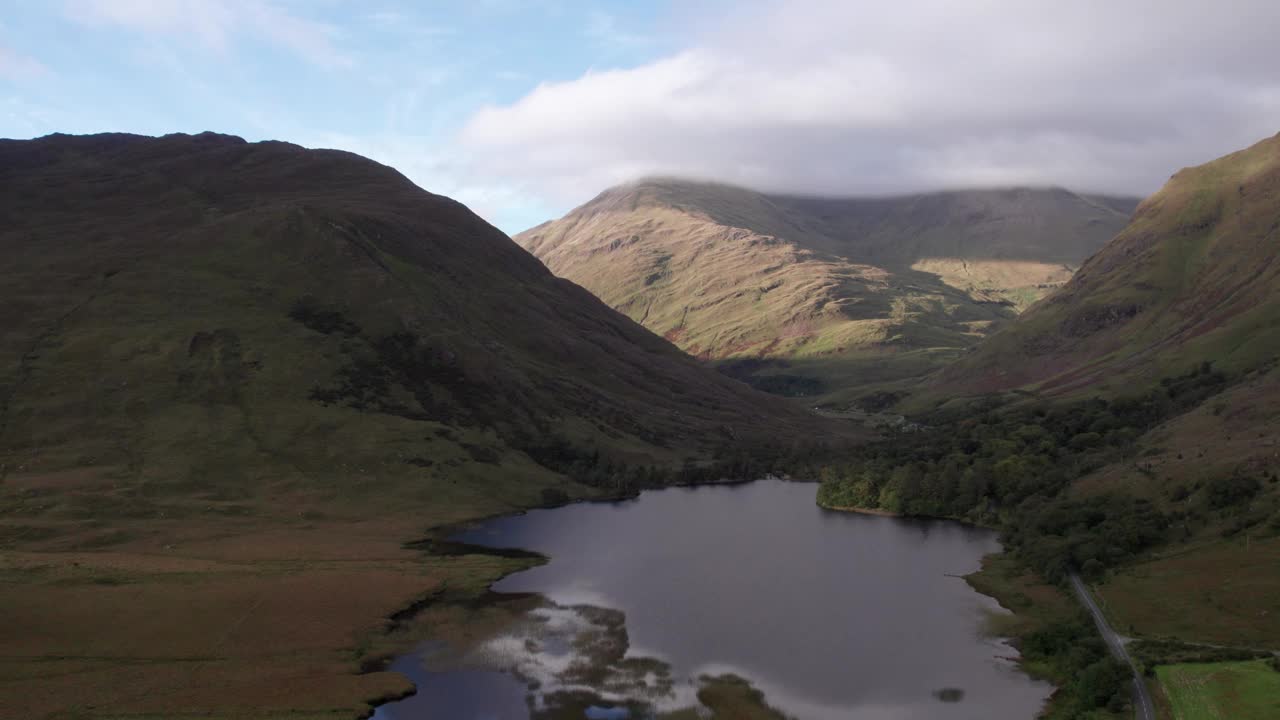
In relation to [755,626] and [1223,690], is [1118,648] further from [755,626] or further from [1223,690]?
[755,626]

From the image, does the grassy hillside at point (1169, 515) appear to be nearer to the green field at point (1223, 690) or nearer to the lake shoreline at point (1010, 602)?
the green field at point (1223, 690)

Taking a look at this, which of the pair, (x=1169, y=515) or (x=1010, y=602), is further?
(x=1169, y=515)

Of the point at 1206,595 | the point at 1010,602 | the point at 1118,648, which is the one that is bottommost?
the point at 1010,602

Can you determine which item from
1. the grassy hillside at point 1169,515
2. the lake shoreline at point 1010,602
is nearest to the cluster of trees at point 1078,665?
the lake shoreline at point 1010,602

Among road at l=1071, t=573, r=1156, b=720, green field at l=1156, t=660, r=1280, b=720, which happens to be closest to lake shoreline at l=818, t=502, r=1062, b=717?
road at l=1071, t=573, r=1156, b=720

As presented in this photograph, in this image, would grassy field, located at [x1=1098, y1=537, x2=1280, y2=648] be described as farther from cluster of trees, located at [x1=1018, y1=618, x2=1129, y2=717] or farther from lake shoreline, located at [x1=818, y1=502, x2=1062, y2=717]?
lake shoreline, located at [x1=818, y1=502, x2=1062, y2=717]

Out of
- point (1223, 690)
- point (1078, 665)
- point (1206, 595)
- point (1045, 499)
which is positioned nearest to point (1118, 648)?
point (1078, 665)
